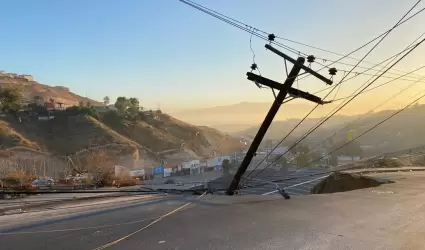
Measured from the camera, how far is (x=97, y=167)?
35.0m

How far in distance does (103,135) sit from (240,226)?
75384mm

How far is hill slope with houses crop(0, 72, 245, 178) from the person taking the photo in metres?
70.8

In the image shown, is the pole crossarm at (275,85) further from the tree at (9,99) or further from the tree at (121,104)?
the tree at (121,104)

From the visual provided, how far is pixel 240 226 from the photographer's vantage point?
6.89 metres

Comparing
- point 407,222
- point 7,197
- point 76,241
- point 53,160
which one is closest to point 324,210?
point 407,222

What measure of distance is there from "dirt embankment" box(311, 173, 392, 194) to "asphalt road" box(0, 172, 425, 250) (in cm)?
459

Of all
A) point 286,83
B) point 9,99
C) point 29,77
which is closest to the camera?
point 286,83

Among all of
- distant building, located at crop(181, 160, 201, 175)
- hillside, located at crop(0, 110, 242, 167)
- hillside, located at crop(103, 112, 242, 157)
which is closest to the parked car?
distant building, located at crop(181, 160, 201, 175)

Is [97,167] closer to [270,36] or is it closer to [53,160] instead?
[270,36]

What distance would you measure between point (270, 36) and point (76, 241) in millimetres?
8901

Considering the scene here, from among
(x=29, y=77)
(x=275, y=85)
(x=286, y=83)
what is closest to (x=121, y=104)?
(x=275, y=85)

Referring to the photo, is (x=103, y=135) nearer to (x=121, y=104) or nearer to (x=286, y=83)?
(x=121, y=104)

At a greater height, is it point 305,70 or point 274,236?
point 305,70

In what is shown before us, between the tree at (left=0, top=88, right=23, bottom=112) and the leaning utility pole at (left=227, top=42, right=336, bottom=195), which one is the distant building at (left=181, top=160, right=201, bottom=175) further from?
the leaning utility pole at (left=227, top=42, right=336, bottom=195)
